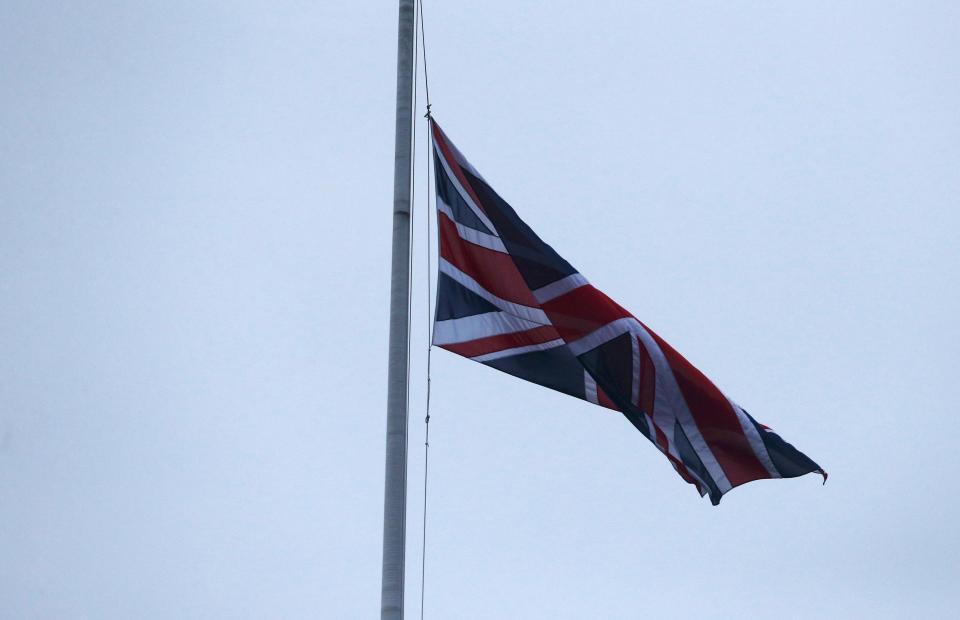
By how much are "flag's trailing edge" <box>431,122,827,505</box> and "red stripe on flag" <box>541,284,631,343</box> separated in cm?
1

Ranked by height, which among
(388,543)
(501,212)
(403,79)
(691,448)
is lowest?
(388,543)

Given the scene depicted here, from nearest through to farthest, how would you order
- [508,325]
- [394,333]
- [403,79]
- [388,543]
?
[388,543], [394,333], [403,79], [508,325]

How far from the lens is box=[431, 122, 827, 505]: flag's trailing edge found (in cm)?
1335

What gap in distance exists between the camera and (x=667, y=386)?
540 inches

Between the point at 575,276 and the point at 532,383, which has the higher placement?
the point at 575,276

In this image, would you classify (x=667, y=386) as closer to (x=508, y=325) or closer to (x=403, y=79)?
(x=508, y=325)

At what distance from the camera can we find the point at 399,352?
1116 cm

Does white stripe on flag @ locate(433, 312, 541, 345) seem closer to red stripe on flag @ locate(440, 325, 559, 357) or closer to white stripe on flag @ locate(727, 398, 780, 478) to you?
red stripe on flag @ locate(440, 325, 559, 357)

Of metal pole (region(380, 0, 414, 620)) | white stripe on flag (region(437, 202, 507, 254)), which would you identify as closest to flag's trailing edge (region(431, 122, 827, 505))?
white stripe on flag (region(437, 202, 507, 254))

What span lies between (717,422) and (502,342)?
8.10 ft

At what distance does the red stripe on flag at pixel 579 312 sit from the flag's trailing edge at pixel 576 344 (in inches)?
0.4

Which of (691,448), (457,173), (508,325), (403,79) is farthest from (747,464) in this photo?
(403,79)

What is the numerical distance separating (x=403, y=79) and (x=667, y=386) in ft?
13.9

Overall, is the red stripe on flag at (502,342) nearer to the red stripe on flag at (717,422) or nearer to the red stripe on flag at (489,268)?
the red stripe on flag at (489,268)
